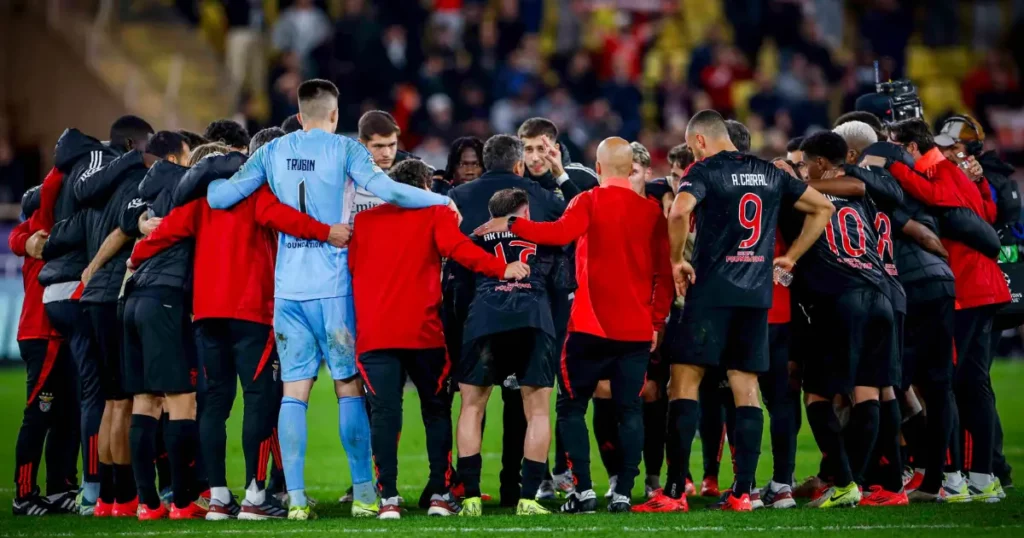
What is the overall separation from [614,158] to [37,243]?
4.06 m

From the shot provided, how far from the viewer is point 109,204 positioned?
910cm

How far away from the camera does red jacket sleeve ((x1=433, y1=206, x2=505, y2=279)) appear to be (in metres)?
8.13

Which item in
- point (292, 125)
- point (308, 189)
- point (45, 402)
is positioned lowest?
point (45, 402)

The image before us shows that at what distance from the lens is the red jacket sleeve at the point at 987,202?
987 cm

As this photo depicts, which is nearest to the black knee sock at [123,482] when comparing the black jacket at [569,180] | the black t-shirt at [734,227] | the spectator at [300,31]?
the black jacket at [569,180]

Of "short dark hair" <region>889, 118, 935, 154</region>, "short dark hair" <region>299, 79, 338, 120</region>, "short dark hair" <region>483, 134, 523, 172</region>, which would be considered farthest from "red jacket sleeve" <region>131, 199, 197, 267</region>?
"short dark hair" <region>889, 118, 935, 154</region>

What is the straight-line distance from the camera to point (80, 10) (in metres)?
22.3

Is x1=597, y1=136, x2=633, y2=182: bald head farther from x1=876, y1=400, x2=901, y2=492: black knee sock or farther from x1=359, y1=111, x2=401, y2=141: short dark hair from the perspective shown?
x1=876, y1=400, x2=901, y2=492: black knee sock

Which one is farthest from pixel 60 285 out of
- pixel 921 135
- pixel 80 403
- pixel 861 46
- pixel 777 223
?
pixel 861 46

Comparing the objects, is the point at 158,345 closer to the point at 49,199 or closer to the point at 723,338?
the point at 49,199

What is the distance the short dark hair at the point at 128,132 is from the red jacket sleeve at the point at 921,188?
16.5 ft

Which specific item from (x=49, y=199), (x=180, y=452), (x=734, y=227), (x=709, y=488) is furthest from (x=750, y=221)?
(x=49, y=199)

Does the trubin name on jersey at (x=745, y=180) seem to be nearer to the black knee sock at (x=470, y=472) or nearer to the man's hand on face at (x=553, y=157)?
the man's hand on face at (x=553, y=157)

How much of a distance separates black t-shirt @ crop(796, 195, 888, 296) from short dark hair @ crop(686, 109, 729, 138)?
82cm
